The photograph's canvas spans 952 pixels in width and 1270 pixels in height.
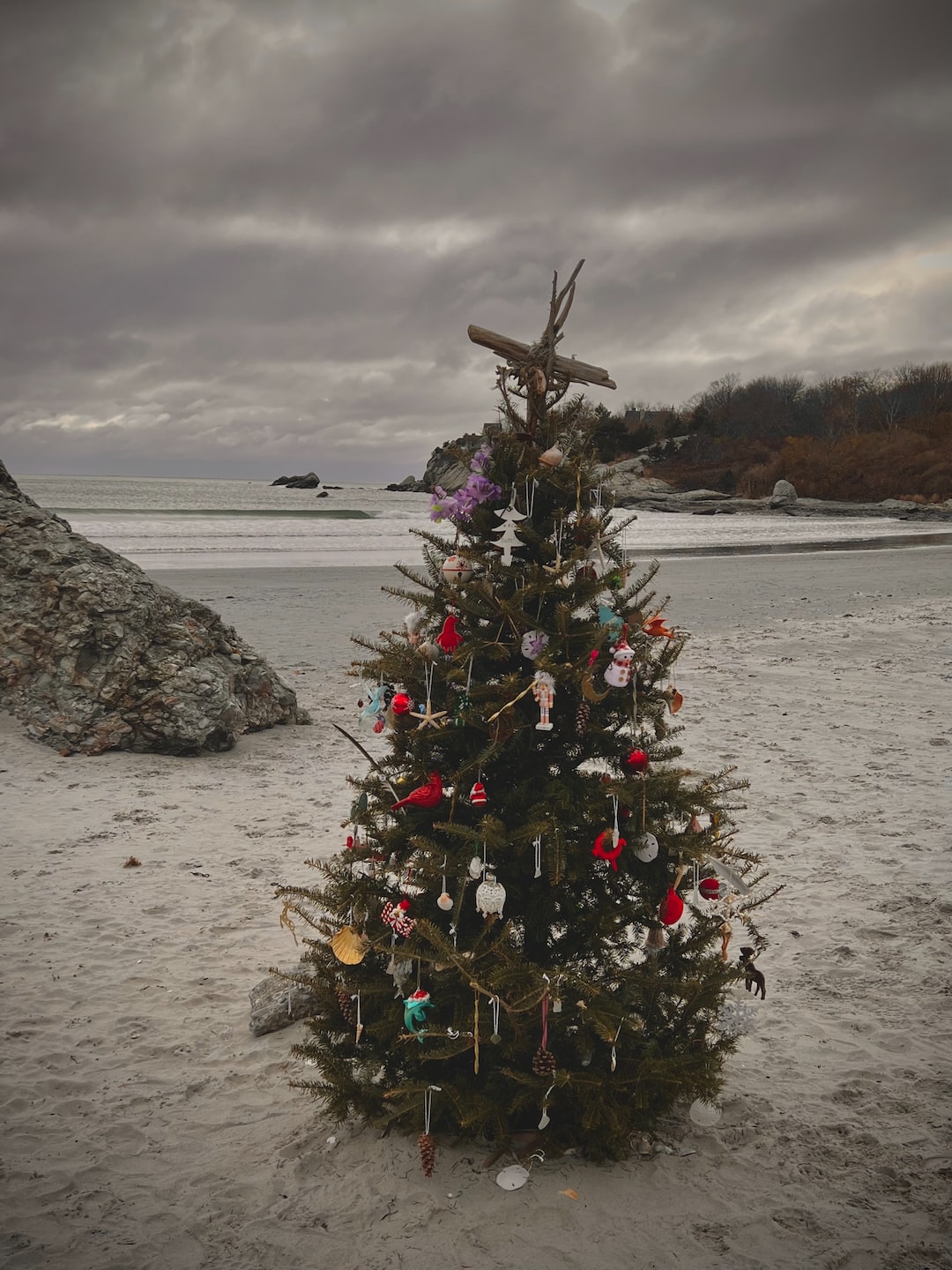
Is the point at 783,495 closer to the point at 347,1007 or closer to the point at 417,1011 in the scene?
the point at 347,1007

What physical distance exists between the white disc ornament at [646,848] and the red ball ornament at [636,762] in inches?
9.3

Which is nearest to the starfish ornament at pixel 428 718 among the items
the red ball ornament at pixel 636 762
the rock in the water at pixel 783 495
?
the red ball ornament at pixel 636 762

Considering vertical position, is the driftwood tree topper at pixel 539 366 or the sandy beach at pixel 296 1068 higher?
the driftwood tree topper at pixel 539 366

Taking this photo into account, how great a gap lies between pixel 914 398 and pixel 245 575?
9208cm

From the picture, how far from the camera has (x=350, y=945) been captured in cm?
314

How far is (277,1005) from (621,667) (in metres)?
2.62

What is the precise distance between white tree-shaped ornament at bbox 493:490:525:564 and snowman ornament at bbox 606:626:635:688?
536 millimetres

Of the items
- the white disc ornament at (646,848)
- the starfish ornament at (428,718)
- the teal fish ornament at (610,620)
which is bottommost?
the white disc ornament at (646,848)

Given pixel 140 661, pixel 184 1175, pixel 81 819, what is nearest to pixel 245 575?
pixel 140 661

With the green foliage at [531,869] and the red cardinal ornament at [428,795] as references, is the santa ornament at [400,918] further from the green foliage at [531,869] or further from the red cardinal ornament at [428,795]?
the red cardinal ornament at [428,795]

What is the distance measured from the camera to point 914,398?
92.2 metres

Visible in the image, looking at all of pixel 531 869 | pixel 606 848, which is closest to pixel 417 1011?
pixel 531 869

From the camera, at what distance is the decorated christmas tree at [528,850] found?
297 cm

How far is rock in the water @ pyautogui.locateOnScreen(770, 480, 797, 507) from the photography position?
62.7 m
